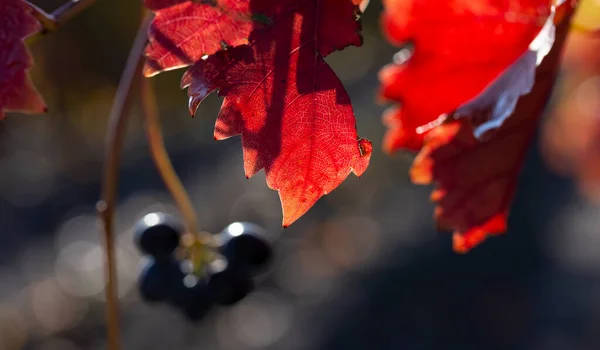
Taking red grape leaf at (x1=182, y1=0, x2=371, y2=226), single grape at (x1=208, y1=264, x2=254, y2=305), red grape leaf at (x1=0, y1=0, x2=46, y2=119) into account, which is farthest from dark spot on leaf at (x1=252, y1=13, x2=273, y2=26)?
single grape at (x1=208, y1=264, x2=254, y2=305)

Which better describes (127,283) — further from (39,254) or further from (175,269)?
(175,269)

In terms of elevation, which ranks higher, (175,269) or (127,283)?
(175,269)

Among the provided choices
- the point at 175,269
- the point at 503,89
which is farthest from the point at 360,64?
the point at 503,89

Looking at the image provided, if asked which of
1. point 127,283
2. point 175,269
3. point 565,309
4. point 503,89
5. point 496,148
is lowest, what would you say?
point 565,309

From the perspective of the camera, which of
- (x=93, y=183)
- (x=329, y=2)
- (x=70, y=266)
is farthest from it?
(x=93, y=183)

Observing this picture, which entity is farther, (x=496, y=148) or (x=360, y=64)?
(x=360, y=64)

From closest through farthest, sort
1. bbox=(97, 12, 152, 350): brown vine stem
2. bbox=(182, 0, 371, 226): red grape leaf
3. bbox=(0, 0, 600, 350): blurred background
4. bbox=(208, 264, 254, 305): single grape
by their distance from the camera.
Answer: bbox=(182, 0, 371, 226): red grape leaf, bbox=(97, 12, 152, 350): brown vine stem, bbox=(208, 264, 254, 305): single grape, bbox=(0, 0, 600, 350): blurred background

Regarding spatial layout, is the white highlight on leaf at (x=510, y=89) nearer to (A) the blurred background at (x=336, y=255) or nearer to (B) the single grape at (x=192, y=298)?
(B) the single grape at (x=192, y=298)

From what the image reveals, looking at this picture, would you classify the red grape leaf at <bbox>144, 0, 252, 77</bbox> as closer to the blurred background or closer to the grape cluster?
the grape cluster
